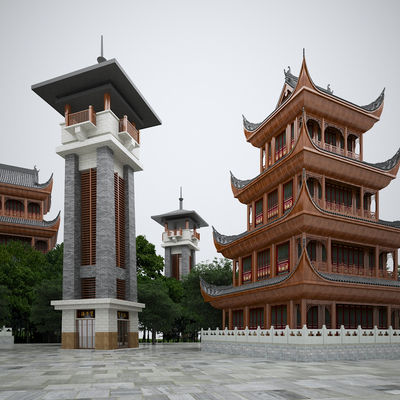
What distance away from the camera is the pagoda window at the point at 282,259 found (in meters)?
27.7

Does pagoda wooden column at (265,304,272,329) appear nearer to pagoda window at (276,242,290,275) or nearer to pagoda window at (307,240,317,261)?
pagoda window at (276,242,290,275)

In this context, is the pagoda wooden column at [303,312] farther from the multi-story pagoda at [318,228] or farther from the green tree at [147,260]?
the green tree at [147,260]

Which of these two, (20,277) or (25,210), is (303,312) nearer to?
(20,277)

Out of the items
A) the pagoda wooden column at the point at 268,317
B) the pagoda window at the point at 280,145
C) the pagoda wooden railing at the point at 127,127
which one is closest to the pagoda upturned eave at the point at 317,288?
the pagoda wooden column at the point at 268,317

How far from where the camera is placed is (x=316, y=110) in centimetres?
2797

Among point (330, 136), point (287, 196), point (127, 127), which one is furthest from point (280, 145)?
point (127, 127)

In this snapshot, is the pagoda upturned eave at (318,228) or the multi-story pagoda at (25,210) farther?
the multi-story pagoda at (25,210)

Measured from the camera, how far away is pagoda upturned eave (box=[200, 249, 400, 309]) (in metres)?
23.1

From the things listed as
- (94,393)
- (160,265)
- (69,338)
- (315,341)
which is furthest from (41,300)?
(94,393)

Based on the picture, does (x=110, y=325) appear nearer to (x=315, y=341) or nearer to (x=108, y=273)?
(x=108, y=273)

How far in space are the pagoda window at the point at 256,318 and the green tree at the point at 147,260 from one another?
2474 cm

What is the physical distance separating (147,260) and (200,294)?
16185 millimetres

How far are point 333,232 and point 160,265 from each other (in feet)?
109

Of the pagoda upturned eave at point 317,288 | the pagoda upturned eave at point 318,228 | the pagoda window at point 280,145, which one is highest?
the pagoda window at point 280,145
